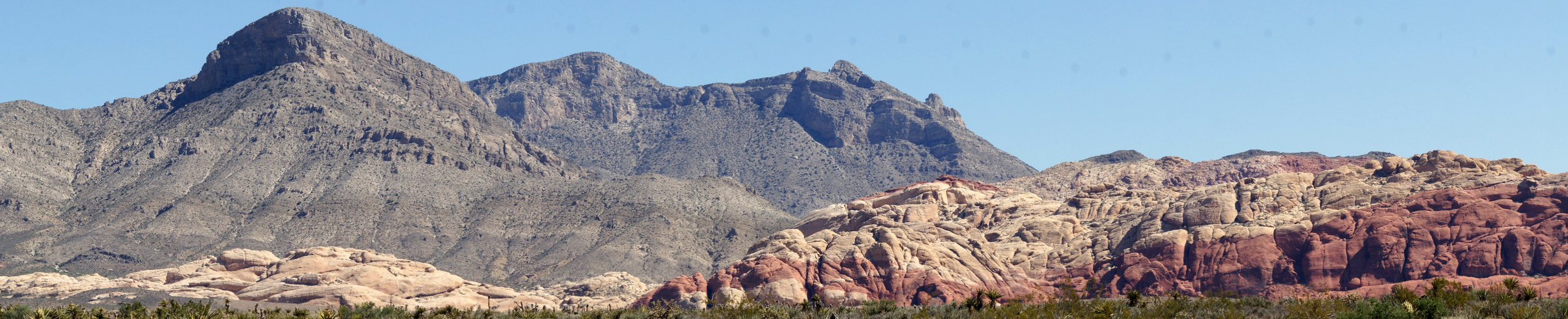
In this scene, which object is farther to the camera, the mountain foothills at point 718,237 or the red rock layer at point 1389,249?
the mountain foothills at point 718,237

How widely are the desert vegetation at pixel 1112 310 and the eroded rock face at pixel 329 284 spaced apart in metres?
60.3

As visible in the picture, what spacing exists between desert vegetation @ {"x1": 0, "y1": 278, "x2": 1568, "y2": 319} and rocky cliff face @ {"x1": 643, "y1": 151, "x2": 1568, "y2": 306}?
4391cm

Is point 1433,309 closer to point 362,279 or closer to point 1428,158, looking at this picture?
point 1428,158

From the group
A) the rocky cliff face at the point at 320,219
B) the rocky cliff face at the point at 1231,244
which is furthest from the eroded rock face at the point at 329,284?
the rocky cliff face at the point at 1231,244

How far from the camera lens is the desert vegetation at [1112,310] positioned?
149ft

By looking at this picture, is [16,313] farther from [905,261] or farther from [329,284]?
[905,261]

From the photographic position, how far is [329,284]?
13100 cm

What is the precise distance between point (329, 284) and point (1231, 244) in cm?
7881

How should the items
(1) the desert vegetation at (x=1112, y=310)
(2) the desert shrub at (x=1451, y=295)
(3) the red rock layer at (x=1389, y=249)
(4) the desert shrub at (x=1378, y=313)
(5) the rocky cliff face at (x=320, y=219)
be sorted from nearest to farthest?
→ (4) the desert shrub at (x=1378, y=313)
(1) the desert vegetation at (x=1112, y=310)
(2) the desert shrub at (x=1451, y=295)
(3) the red rock layer at (x=1389, y=249)
(5) the rocky cliff face at (x=320, y=219)

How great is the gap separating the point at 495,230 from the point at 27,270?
177 ft

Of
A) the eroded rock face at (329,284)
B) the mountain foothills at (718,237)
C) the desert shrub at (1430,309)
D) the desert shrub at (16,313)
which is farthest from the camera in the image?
the eroded rock face at (329,284)

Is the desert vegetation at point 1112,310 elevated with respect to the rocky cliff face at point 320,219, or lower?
lower

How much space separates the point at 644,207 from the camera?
189 m

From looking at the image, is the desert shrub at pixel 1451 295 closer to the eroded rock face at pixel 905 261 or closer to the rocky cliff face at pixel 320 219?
the eroded rock face at pixel 905 261
